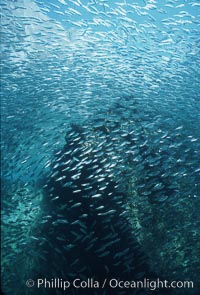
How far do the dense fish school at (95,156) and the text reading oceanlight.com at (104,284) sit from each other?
0.30ft

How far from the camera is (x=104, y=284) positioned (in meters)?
7.06

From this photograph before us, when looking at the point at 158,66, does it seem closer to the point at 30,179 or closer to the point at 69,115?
the point at 69,115

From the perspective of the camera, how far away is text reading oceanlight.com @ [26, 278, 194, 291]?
258 inches

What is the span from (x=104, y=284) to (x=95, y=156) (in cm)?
370

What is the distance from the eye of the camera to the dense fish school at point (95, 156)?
Result: 22.3 ft

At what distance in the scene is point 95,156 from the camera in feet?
25.1

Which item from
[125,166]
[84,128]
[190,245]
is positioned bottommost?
[190,245]

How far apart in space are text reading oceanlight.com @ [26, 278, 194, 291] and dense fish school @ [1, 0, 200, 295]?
0.09 meters

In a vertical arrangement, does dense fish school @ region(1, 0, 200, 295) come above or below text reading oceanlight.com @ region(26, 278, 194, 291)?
above

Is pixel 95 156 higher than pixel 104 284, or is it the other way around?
pixel 95 156

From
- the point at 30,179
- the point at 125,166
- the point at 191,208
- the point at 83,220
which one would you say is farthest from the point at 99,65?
the point at 191,208

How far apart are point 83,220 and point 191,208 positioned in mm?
3811

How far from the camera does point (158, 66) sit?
30.6ft

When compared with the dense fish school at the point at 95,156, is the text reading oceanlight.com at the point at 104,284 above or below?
below
